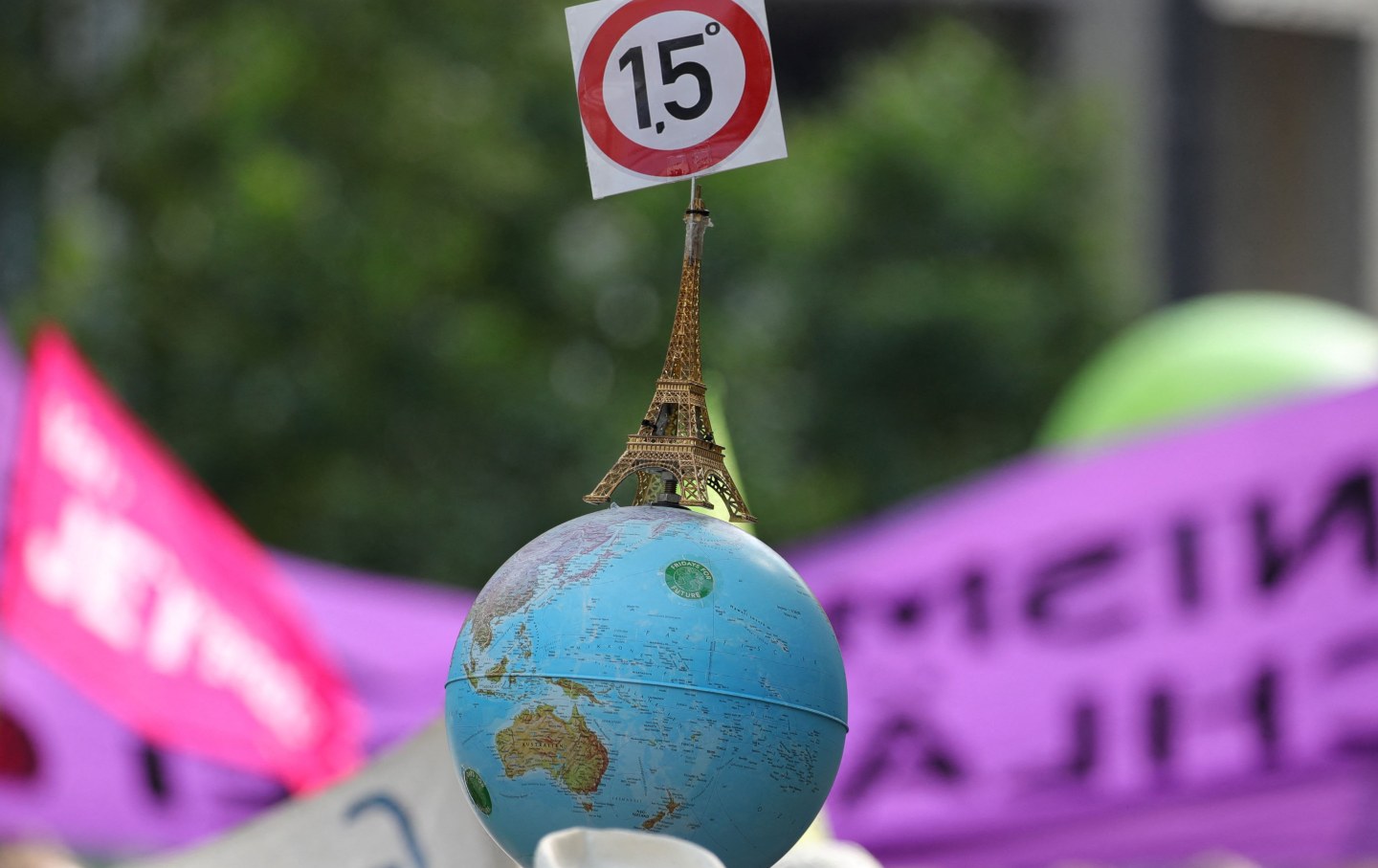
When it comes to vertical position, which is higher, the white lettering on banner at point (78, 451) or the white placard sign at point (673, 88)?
the white placard sign at point (673, 88)

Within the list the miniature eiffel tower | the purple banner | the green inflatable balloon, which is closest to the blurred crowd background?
the green inflatable balloon

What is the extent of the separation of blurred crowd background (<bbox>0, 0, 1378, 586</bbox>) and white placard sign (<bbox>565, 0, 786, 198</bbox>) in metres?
8.94

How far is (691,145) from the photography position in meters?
2.67

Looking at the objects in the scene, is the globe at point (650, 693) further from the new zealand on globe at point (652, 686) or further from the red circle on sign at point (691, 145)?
the red circle on sign at point (691, 145)

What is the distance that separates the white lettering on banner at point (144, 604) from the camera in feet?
19.3

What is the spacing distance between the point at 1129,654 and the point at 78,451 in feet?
11.2

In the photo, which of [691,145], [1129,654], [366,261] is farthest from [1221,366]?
[691,145]

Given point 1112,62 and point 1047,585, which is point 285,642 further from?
point 1112,62

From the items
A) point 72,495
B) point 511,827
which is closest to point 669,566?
point 511,827

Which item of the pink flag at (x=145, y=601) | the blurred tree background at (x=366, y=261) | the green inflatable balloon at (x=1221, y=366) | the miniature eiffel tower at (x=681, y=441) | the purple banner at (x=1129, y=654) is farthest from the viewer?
the blurred tree background at (x=366, y=261)

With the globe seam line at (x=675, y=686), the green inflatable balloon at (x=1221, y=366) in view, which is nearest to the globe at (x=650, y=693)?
the globe seam line at (x=675, y=686)

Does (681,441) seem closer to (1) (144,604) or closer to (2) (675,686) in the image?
(2) (675,686)

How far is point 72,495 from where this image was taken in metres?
6.12

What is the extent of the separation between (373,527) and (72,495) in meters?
5.71
